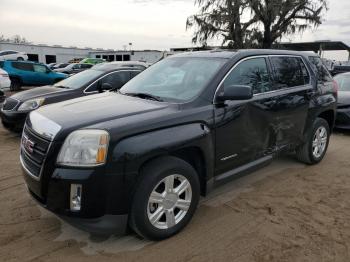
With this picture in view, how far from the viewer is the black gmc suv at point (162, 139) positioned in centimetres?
296

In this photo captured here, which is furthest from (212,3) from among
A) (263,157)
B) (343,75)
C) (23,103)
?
(263,157)

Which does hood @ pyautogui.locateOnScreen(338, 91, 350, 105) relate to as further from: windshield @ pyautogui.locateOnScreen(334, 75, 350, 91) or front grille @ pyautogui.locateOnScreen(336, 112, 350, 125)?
windshield @ pyautogui.locateOnScreen(334, 75, 350, 91)

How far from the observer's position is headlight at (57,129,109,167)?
115 inches

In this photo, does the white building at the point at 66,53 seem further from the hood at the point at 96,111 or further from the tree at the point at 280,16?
the hood at the point at 96,111

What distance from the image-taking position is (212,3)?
1227 inches

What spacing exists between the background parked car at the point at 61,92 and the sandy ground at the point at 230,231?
7.73 ft

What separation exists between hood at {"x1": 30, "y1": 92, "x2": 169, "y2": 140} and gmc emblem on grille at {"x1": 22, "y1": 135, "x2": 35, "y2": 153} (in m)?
0.14

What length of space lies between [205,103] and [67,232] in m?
1.91

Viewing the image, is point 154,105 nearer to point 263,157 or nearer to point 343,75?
point 263,157

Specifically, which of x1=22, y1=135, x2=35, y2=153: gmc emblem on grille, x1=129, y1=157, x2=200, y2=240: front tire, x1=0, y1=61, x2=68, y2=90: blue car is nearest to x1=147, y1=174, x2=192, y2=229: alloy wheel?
x1=129, y1=157, x2=200, y2=240: front tire

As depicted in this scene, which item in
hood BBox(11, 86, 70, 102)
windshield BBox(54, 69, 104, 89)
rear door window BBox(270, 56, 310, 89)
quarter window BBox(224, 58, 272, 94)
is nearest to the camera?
quarter window BBox(224, 58, 272, 94)

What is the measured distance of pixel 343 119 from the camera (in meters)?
8.33

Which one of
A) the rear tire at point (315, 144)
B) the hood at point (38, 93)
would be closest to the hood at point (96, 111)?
the rear tire at point (315, 144)

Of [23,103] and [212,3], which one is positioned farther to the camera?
[212,3]
